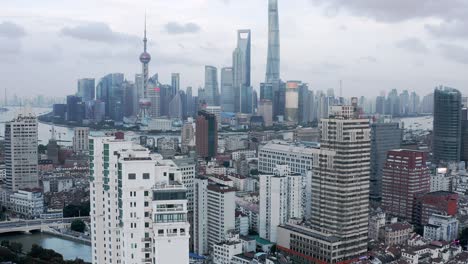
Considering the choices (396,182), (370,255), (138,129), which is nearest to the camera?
(370,255)

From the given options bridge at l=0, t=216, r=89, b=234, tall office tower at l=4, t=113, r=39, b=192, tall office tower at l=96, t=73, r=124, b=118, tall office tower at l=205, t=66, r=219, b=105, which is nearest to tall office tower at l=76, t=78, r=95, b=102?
tall office tower at l=96, t=73, r=124, b=118

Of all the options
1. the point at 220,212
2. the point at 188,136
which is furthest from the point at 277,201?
the point at 188,136

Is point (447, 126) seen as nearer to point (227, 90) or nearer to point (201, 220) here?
point (201, 220)

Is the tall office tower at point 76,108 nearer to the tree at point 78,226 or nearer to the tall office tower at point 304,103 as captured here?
the tall office tower at point 304,103

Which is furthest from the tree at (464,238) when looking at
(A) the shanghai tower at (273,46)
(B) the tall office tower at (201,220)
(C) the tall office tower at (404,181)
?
(A) the shanghai tower at (273,46)

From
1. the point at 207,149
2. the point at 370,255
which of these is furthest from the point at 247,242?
the point at 207,149

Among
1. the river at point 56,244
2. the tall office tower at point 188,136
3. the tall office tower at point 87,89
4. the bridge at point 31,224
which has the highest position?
the tall office tower at point 87,89

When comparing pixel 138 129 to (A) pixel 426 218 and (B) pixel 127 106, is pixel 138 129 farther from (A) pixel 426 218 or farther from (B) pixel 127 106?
(A) pixel 426 218
